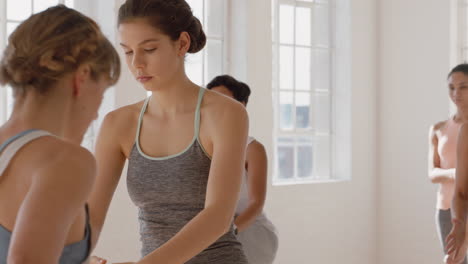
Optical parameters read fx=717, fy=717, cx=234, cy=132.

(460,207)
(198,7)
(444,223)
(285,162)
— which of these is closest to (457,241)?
(460,207)

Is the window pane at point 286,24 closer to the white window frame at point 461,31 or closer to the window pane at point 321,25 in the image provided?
the window pane at point 321,25

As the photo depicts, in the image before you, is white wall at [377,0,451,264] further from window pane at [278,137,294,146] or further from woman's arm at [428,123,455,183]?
woman's arm at [428,123,455,183]

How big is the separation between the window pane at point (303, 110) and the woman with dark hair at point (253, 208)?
12.5ft

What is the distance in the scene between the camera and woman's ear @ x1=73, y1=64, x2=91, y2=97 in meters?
1.16

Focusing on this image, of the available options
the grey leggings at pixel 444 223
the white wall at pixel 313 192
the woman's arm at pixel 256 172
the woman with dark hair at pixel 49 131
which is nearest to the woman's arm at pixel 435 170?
the grey leggings at pixel 444 223

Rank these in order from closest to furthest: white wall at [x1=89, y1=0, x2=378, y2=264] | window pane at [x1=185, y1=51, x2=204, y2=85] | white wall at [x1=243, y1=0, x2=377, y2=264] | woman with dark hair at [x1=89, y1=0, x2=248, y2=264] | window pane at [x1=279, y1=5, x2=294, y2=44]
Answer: woman with dark hair at [x1=89, y1=0, x2=248, y2=264] → white wall at [x1=89, y1=0, x2=378, y2=264] → window pane at [x1=185, y1=51, x2=204, y2=85] → white wall at [x1=243, y1=0, x2=377, y2=264] → window pane at [x1=279, y1=5, x2=294, y2=44]

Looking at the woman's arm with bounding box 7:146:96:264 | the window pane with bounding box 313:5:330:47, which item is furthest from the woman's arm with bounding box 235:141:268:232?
the window pane with bounding box 313:5:330:47

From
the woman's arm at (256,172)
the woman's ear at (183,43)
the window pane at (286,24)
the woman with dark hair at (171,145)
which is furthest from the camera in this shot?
the window pane at (286,24)

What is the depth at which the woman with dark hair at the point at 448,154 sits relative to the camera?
490cm

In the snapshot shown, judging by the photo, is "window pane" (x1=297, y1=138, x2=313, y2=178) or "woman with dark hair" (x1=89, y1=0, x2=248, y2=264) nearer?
"woman with dark hair" (x1=89, y1=0, x2=248, y2=264)

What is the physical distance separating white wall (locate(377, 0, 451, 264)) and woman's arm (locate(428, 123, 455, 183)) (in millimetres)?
1846

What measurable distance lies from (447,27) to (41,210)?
6.47 meters

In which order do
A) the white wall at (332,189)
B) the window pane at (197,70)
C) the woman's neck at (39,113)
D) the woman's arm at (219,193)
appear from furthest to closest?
the white wall at (332,189), the window pane at (197,70), the woman's arm at (219,193), the woman's neck at (39,113)

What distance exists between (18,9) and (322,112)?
353cm
